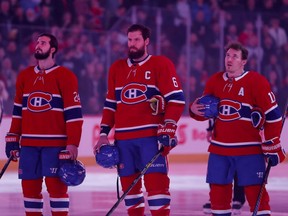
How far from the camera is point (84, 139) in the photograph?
13.2 m

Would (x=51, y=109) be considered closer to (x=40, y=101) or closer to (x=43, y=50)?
(x=40, y=101)

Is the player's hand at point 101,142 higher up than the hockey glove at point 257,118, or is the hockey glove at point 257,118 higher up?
the hockey glove at point 257,118

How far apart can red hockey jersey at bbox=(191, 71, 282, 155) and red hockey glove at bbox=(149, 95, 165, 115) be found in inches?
15.7

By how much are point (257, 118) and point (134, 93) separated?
0.89 metres

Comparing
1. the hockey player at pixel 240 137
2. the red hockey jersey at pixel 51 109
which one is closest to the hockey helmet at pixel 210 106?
the hockey player at pixel 240 137

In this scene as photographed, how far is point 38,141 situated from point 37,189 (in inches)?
13.6

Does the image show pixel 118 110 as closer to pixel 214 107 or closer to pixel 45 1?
pixel 214 107

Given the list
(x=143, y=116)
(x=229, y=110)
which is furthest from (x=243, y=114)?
(x=143, y=116)

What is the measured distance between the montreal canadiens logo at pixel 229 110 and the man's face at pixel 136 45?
68cm

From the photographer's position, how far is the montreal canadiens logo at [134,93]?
6.65 meters

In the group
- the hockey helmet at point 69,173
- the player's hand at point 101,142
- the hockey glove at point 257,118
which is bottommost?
the hockey helmet at point 69,173

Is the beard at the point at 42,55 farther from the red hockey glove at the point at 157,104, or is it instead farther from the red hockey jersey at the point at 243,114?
the red hockey jersey at the point at 243,114

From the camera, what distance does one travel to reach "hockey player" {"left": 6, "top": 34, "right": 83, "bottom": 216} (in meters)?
6.76

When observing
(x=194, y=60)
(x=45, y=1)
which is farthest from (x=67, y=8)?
(x=194, y=60)
